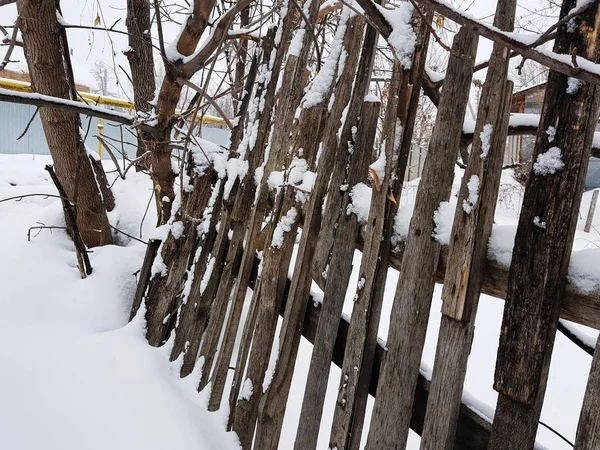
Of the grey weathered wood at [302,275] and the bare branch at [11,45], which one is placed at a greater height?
the bare branch at [11,45]

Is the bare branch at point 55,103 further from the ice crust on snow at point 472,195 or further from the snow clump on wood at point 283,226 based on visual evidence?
the ice crust on snow at point 472,195

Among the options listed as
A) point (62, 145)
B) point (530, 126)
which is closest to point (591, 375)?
point (530, 126)

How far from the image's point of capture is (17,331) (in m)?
2.22

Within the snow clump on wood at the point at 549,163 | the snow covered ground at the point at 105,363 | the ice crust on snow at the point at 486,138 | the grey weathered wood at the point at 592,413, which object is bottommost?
the snow covered ground at the point at 105,363

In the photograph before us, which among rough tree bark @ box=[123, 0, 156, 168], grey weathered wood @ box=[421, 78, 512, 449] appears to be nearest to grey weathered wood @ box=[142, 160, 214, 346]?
grey weathered wood @ box=[421, 78, 512, 449]

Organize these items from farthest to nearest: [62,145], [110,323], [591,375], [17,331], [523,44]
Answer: [62,145], [110,323], [17,331], [591,375], [523,44]

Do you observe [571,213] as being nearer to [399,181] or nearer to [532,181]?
[532,181]

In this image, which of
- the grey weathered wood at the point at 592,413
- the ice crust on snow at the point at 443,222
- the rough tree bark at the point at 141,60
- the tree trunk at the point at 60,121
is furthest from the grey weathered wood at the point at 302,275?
the rough tree bark at the point at 141,60

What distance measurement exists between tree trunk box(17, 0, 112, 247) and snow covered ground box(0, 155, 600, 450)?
0.73 ft

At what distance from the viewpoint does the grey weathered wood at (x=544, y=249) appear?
33.3 inches

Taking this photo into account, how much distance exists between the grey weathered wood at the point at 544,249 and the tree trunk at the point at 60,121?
2910mm

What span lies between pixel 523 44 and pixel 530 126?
1.47 feet

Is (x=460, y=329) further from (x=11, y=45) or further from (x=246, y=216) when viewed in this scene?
(x=11, y=45)

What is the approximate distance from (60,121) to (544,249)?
3251mm
